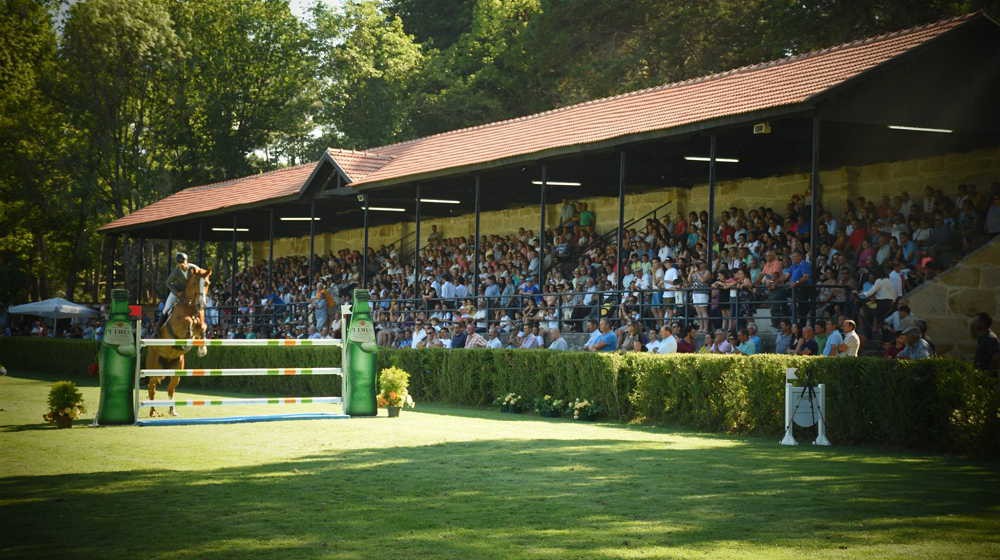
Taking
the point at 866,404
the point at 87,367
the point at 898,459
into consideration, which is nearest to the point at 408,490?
the point at 898,459

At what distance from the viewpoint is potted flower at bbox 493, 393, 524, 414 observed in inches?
716

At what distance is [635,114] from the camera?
22.1m

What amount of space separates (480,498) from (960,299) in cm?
1074

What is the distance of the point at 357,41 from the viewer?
173ft

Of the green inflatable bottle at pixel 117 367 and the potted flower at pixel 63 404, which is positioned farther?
the green inflatable bottle at pixel 117 367

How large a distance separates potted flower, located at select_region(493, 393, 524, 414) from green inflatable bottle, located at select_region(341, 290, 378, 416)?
2.85 meters

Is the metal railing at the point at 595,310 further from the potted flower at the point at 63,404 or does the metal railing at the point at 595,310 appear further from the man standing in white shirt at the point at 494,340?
the potted flower at the point at 63,404

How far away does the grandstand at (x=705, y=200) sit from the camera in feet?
57.9

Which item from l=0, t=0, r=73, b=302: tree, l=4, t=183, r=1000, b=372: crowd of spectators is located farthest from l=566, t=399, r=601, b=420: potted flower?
l=0, t=0, r=73, b=302: tree

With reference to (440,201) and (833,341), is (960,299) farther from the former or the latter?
(440,201)

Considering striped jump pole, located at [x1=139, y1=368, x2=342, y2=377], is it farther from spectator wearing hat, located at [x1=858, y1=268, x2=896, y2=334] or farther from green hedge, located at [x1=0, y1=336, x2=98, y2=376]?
green hedge, located at [x1=0, y1=336, x2=98, y2=376]

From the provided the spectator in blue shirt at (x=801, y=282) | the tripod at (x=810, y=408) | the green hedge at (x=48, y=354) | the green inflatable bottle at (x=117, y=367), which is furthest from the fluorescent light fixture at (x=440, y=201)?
the tripod at (x=810, y=408)

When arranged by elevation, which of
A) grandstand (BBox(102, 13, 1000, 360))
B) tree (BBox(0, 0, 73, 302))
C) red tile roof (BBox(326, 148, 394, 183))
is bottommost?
grandstand (BBox(102, 13, 1000, 360))

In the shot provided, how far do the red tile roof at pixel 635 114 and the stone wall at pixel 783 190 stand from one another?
3.03 metres
